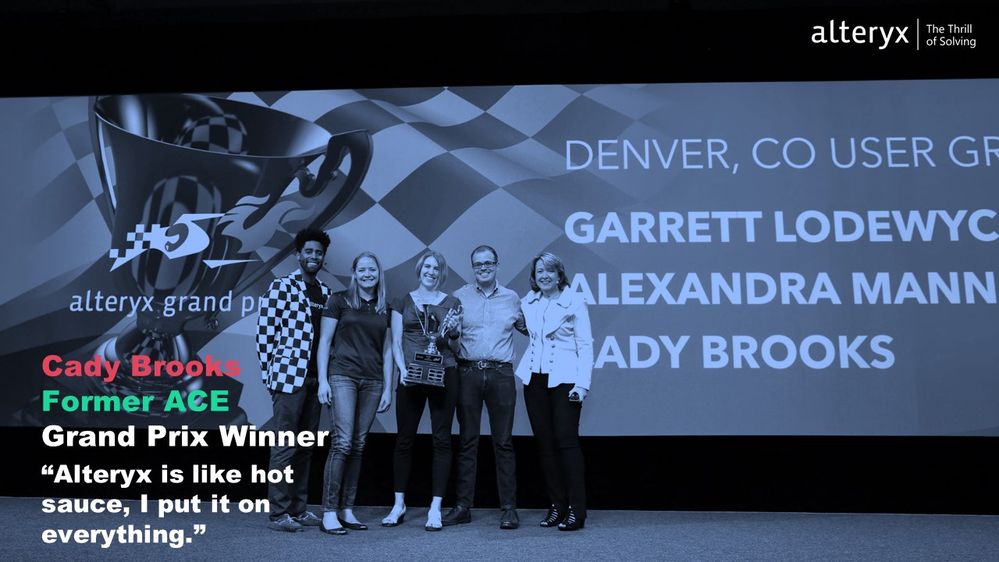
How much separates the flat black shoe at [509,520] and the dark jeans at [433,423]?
287mm

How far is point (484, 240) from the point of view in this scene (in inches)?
140

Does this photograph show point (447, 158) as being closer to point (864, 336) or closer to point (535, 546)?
point (535, 546)

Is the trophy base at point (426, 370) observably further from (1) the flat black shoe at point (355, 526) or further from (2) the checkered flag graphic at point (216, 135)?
(2) the checkered flag graphic at point (216, 135)

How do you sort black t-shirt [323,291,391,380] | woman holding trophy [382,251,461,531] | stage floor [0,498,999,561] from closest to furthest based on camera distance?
stage floor [0,498,999,561]
black t-shirt [323,291,391,380]
woman holding trophy [382,251,461,531]

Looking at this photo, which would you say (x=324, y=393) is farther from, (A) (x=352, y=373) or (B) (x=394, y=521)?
(B) (x=394, y=521)

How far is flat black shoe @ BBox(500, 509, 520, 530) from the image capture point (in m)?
2.83

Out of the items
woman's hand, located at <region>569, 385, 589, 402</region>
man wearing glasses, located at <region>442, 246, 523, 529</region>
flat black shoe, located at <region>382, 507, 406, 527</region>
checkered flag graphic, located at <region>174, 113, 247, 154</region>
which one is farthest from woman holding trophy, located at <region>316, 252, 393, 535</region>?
checkered flag graphic, located at <region>174, 113, 247, 154</region>

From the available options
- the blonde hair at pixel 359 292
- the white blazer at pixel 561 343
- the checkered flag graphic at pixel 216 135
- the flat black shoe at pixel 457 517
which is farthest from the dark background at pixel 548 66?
the blonde hair at pixel 359 292

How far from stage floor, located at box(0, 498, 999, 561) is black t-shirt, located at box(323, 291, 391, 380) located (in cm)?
67

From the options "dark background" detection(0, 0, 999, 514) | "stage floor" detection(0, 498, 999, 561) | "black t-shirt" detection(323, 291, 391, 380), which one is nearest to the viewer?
"stage floor" detection(0, 498, 999, 561)

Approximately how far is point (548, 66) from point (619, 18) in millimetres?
532

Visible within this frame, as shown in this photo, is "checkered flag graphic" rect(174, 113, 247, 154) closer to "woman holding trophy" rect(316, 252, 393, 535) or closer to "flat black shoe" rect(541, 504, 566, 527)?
"woman holding trophy" rect(316, 252, 393, 535)

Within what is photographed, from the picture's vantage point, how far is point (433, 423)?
2.91 metres

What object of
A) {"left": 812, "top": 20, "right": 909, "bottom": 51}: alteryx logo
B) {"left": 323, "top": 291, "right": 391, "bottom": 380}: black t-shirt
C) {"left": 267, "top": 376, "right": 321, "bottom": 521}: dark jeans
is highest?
{"left": 812, "top": 20, "right": 909, "bottom": 51}: alteryx logo
